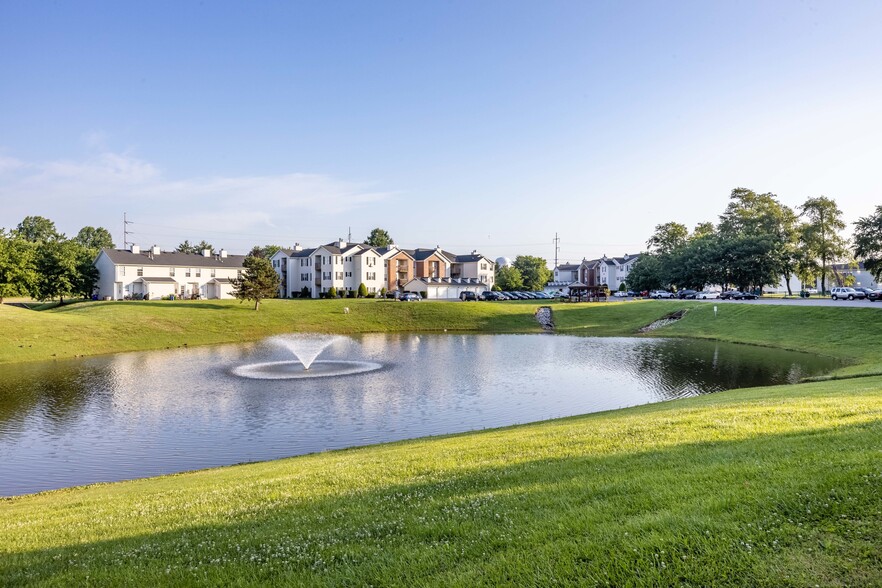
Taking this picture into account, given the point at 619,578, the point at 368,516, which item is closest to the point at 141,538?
the point at 368,516

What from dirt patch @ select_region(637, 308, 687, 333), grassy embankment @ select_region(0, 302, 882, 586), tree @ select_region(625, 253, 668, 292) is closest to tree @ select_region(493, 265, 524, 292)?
tree @ select_region(625, 253, 668, 292)

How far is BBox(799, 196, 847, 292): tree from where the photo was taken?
91.0 meters

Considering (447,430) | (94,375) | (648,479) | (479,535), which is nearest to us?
(479,535)

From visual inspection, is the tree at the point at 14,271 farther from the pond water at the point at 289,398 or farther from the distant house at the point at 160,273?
the pond water at the point at 289,398

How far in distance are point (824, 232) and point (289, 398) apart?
321ft

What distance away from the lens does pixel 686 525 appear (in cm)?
616

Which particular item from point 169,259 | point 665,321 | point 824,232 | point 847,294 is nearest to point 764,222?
point 824,232

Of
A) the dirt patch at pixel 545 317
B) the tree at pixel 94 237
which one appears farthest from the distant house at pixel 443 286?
the tree at pixel 94 237

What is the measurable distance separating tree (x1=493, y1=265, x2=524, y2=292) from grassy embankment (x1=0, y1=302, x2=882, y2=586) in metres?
115

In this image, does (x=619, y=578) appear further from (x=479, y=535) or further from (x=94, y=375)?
(x=94, y=375)

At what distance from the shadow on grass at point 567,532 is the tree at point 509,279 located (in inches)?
4700

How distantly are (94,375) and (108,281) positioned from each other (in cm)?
6686

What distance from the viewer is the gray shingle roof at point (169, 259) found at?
9525 cm

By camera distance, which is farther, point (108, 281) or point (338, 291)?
point (338, 291)
